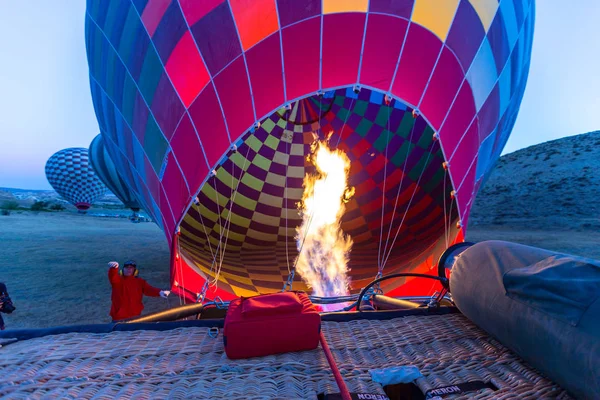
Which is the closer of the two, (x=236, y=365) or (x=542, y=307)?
(x=542, y=307)

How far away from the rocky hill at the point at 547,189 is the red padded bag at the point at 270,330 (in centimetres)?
1560

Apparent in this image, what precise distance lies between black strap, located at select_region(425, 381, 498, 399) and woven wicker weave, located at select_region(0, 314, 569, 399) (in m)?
0.02

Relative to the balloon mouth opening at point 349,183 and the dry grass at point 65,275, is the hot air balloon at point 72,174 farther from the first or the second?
the balloon mouth opening at point 349,183

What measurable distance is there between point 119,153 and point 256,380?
4960 millimetres

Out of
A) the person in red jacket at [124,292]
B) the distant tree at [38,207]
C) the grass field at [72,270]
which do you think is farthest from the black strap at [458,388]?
the distant tree at [38,207]

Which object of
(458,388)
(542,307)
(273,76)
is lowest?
(458,388)

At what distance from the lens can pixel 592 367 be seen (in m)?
0.73

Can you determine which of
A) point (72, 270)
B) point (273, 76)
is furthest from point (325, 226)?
point (72, 270)

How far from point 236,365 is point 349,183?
5762mm

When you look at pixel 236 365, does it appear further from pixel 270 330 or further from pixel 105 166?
pixel 105 166

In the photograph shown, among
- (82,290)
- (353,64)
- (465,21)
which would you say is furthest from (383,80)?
(82,290)

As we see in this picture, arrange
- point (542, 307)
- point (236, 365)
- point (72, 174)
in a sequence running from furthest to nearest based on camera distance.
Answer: point (72, 174)
point (236, 365)
point (542, 307)

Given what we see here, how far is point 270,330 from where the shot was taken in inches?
43.1

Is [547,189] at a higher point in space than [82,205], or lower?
higher
